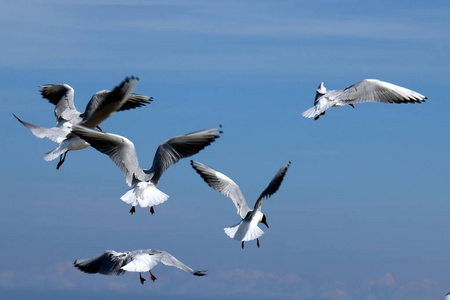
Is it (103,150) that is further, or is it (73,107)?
(73,107)

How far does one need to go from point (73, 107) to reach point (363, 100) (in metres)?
6.66

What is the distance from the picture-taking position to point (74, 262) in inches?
595

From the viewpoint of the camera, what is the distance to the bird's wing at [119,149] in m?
15.5

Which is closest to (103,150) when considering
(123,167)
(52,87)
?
(123,167)

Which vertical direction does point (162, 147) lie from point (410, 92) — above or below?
below

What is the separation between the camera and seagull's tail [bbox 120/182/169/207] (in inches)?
585

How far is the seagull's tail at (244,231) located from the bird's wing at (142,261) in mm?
1538

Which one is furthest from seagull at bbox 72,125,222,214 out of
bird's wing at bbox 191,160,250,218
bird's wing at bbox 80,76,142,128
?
bird's wing at bbox 191,160,250,218

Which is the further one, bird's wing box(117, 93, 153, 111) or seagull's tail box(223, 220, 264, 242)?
bird's wing box(117, 93, 153, 111)

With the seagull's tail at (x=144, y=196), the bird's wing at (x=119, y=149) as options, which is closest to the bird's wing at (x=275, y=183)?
the seagull's tail at (x=144, y=196)

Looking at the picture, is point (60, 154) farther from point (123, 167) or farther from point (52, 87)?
point (52, 87)

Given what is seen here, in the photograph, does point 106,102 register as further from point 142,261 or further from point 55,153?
point 142,261

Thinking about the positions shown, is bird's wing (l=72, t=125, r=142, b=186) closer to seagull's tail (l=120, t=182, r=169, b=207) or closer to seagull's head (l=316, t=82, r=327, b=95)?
seagull's tail (l=120, t=182, r=169, b=207)

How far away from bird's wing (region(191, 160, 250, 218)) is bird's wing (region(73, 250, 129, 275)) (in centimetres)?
276
